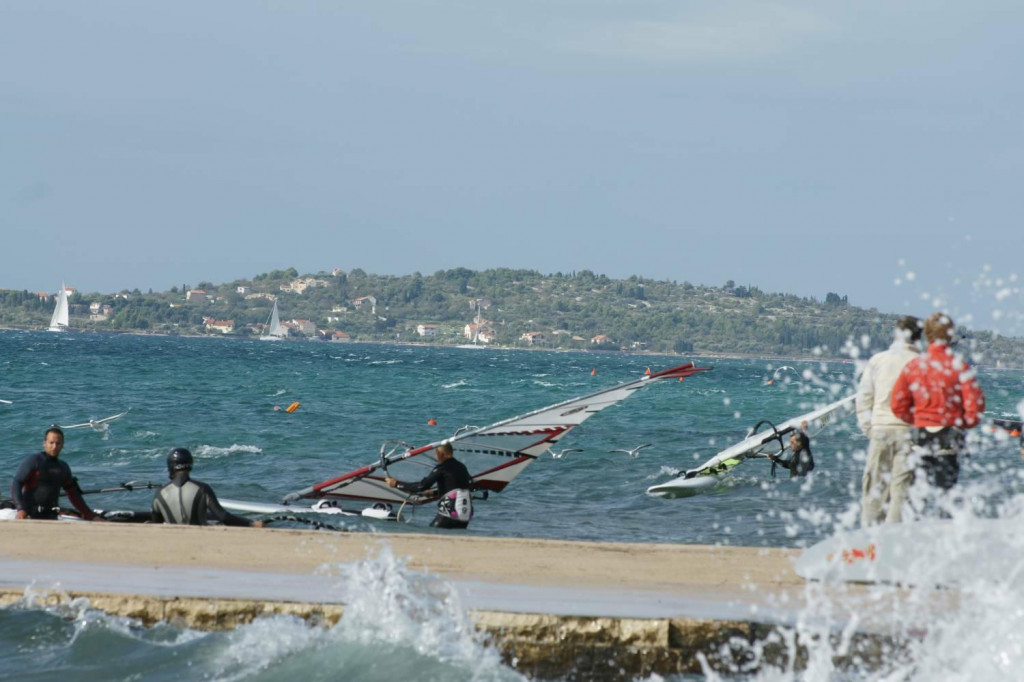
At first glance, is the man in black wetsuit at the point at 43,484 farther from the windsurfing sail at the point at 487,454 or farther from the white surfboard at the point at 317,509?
the windsurfing sail at the point at 487,454

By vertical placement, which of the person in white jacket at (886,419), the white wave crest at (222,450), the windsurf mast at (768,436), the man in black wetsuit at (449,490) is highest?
the person in white jacket at (886,419)

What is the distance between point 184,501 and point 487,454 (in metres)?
6.57

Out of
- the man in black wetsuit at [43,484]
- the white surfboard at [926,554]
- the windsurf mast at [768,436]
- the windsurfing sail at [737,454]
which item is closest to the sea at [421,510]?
the white surfboard at [926,554]

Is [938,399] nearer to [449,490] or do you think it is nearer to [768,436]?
[449,490]

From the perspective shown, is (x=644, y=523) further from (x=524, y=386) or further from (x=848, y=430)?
(x=524, y=386)

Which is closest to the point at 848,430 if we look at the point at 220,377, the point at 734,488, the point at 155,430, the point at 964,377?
the point at 734,488

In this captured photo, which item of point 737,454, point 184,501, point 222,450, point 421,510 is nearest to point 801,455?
point 737,454

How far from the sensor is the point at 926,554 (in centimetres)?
771

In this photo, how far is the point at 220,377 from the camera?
2670 inches

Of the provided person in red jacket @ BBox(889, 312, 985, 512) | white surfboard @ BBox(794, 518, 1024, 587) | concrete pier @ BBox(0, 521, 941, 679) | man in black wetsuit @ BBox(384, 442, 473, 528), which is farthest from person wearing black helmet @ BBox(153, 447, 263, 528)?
person in red jacket @ BBox(889, 312, 985, 512)

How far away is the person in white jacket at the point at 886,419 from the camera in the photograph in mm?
8656

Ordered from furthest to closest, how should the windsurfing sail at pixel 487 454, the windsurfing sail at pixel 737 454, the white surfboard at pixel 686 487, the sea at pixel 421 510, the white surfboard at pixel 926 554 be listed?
the white surfboard at pixel 686 487
the windsurfing sail at pixel 737 454
the windsurfing sail at pixel 487 454
the white surfboard at pixel 926 554
the sea at pixel 421 510

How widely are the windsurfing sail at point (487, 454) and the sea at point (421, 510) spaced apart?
29.0 inches

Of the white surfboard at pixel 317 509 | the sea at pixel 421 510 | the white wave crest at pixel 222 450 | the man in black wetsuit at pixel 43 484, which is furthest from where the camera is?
the white wave crest at pixel 222 450
